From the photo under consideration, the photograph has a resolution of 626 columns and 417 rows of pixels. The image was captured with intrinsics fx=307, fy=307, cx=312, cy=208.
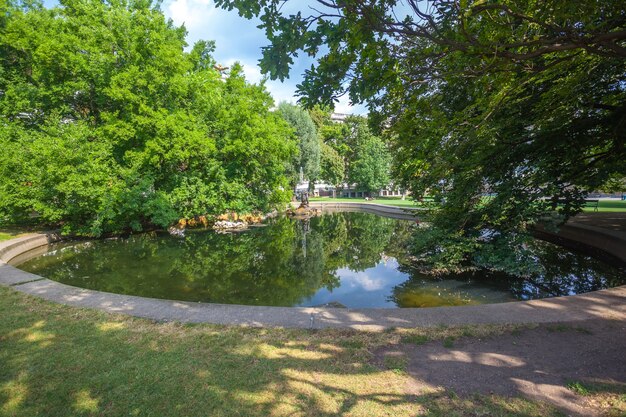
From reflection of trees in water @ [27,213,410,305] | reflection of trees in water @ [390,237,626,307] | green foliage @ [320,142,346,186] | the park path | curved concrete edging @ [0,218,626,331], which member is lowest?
reflection of trees in water @ [390,237,626,307]

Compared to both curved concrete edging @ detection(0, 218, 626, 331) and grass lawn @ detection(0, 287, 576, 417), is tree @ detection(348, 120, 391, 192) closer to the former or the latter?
curved concrete edging @ detection(0, 218, 626, 331)

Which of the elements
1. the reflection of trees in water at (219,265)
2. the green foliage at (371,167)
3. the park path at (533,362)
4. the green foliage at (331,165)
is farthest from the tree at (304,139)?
the park path at (533,362)

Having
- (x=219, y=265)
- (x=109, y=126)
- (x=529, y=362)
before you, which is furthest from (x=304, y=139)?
(x=529, y=362)

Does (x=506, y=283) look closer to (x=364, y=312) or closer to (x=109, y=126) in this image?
(x=364, y=312)

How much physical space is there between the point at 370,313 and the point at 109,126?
1689 centimetres

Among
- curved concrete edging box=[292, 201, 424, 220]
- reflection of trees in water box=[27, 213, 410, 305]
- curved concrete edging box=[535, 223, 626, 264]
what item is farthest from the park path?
curved concrete edging box=[292, 201, 424, 220]

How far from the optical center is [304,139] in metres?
41.5

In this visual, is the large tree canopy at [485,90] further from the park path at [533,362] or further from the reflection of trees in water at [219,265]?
the reflection of trees in water at [219,265]

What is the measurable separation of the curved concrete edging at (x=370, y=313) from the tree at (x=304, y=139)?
3674 cm

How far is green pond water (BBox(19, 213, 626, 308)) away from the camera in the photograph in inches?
304

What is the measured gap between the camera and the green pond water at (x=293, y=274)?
7.71 meters

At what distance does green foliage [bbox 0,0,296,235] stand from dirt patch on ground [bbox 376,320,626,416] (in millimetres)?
15665

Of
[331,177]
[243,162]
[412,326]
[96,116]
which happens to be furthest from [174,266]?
[331,177]

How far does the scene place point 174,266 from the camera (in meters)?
10.5
